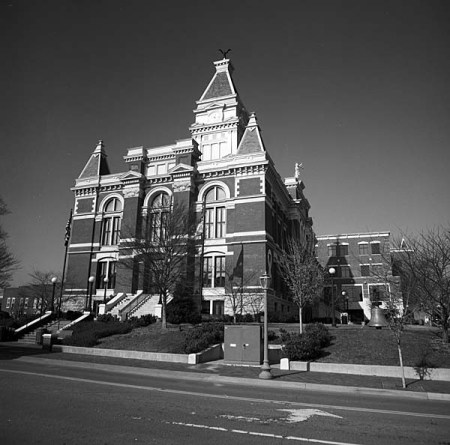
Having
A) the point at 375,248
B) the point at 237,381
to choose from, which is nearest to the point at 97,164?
the point at 237,381

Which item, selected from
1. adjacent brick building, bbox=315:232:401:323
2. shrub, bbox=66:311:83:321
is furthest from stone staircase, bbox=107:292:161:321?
adjacent brick building, bbox=315:232:401:323

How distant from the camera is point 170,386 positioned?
42.9 feet

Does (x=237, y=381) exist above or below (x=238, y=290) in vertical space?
below

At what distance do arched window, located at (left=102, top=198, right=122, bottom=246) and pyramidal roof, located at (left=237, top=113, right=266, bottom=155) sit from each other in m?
15.7

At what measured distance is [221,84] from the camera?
2092 inches

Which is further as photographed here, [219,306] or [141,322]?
[219,306]

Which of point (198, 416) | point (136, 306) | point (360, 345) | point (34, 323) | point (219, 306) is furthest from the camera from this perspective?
point (219, 306)

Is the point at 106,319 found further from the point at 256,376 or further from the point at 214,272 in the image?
the point at 256,376

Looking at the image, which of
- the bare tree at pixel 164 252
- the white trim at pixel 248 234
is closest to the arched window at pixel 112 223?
the bare tree at pixel 164 252

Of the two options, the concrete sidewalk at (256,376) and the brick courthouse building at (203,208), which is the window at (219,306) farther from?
the concrete sidewalk at (256,376)

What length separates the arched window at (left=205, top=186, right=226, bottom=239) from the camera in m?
40.6

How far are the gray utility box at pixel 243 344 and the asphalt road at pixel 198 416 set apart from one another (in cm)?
729

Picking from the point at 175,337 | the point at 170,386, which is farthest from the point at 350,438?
the point at 175,337

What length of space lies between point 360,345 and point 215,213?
23211 mm
